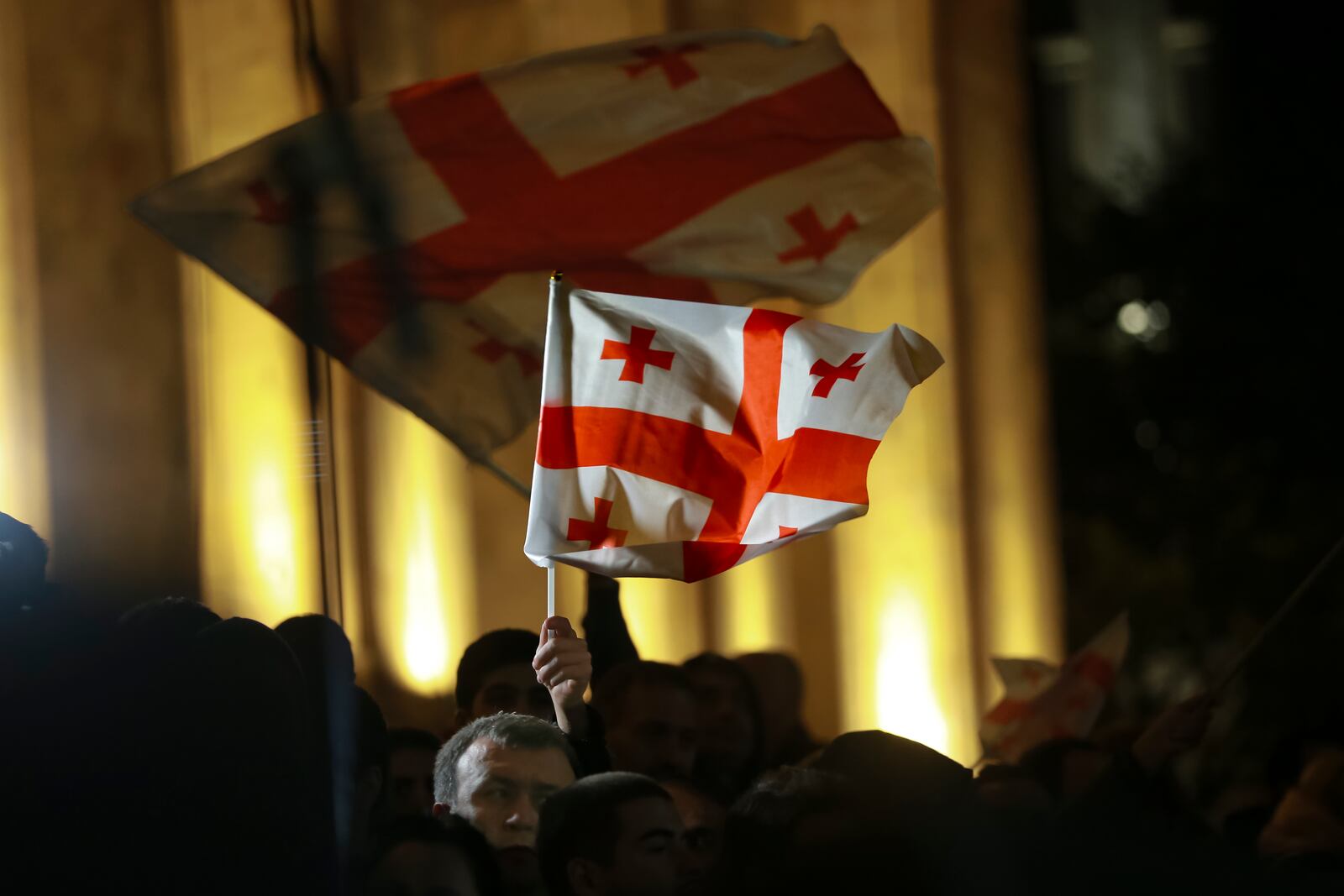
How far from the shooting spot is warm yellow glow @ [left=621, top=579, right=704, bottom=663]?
604cm

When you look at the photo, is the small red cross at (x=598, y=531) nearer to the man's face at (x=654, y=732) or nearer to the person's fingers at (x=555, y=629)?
the person's fingers at (x=555, y=629)

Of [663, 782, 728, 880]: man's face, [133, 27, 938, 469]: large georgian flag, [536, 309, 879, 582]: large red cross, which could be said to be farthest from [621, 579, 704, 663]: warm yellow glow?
[536, 309, 879, 582]: large red cross

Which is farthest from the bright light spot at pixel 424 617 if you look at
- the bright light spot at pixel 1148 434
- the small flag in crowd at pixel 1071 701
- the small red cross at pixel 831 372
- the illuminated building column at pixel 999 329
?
the bright light spot at pixel 1148 434

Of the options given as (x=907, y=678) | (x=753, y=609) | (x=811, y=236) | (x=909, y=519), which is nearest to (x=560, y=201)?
(x=811, y=236)

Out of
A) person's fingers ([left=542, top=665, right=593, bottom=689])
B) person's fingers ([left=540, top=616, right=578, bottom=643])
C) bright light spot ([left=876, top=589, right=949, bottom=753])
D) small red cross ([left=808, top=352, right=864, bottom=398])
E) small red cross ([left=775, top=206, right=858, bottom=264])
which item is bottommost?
bright light spot ([left=876, top=589, right=949, bottom=753])

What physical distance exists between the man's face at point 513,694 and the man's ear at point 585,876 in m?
0.75

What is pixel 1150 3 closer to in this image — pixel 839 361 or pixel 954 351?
pixel 954 351

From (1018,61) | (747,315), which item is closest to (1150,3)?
(1018,61)

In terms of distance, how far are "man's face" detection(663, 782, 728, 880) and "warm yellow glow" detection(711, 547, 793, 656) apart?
3252 millimetres

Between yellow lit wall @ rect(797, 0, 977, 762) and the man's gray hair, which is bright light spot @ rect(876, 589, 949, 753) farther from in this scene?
the man's gray hair

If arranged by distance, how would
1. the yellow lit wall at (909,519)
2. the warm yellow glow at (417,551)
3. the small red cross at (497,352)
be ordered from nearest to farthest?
1. the small red cross at (497,352)
2. the warm yellow glow at (417,551)
3. the yellow lit wall at (909,519)

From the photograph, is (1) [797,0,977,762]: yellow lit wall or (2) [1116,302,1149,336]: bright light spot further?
(2) [1116,302,1149,336]: bright light spot

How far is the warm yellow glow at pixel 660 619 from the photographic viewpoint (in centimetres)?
604

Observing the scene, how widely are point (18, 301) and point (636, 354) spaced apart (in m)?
2.35
